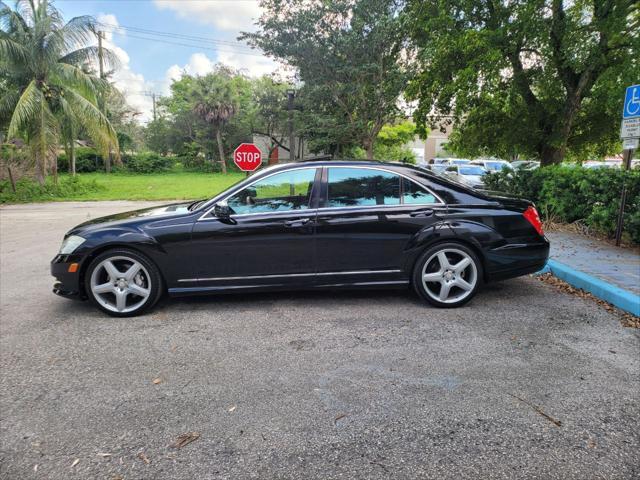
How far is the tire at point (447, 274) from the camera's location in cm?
441

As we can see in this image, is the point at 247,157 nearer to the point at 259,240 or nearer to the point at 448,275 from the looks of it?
the point at 259,240

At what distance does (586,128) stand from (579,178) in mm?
8495

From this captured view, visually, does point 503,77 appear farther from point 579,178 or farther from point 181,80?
point 181,80

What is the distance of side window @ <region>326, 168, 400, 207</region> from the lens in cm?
447

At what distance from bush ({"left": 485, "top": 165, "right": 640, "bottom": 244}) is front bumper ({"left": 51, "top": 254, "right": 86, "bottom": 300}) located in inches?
234

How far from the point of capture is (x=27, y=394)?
2.90m

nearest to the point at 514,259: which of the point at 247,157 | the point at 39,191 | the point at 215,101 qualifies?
the point at 247,157

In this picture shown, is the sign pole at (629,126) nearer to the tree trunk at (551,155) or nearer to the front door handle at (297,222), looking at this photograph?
the front door handle at (297,222)

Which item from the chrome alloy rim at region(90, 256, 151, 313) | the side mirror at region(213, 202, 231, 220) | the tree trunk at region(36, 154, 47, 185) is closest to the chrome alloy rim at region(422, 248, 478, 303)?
the side mirror at region(213, 202, 231, 220)

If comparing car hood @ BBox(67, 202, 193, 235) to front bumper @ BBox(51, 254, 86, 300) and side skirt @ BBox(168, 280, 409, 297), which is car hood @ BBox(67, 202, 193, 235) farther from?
side skirt @ BBox(168, 280, 409, 297)

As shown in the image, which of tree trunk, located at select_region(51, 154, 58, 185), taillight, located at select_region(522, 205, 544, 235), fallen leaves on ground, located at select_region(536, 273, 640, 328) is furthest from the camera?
tree trunk, located at select_region(51, 154, 58, 185)

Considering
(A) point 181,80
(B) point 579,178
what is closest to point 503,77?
(B) point 579,178

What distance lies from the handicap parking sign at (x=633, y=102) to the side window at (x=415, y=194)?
4.02 metres

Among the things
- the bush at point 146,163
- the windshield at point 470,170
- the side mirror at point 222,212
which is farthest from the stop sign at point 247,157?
the bush at point 146,163
